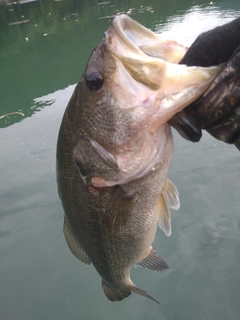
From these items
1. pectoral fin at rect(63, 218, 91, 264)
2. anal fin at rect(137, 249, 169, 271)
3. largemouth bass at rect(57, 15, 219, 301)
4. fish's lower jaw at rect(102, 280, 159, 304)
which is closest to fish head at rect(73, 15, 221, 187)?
largemouth bass at rect(57, 15, 219, 301)

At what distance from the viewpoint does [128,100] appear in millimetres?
1277

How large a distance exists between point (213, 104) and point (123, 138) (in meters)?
0.37

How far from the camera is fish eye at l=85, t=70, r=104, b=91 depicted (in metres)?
1.30

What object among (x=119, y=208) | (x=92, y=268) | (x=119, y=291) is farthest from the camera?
(x=92, y=268)

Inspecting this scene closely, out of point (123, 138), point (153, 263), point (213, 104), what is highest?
point (213, 104)

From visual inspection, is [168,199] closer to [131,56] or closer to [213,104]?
[213,104]

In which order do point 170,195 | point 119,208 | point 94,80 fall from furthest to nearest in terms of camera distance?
point 170,195, point 119,208, point 94,80

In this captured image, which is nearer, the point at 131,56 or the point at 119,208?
the point at 131,56

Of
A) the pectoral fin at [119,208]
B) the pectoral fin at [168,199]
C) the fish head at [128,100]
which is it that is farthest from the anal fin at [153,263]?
the fish head at [128,100]

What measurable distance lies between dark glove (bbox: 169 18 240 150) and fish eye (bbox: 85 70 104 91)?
316mm

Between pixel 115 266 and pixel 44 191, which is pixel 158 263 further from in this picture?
pixel 44 191

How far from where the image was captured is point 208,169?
394cm

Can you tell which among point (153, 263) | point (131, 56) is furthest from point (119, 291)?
point (131, 56)

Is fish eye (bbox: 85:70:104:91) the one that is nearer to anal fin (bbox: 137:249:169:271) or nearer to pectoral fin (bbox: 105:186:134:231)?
pectoral fin (bbox: 105:186:134:231)
